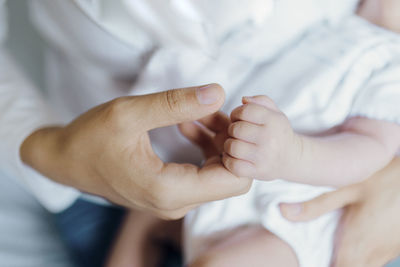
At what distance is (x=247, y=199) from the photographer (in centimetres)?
59

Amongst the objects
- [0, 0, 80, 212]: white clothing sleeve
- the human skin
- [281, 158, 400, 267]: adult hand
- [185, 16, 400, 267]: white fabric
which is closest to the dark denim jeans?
[0, 0, 80, 212]: white clothing sleeve

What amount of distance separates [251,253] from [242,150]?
7.0 inches

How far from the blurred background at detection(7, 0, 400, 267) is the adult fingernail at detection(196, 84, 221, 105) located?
86 centimetres

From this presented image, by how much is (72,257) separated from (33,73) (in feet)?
2.14

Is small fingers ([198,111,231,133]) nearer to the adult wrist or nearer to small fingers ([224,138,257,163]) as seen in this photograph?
small fingers ([224,138,257,163])

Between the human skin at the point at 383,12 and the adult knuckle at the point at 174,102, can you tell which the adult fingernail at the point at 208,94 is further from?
the human skin at the point at 383,12

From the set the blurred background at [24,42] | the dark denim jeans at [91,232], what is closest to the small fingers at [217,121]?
the dark denim jeans at [91,232]

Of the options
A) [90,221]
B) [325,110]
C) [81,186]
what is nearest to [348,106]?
[325,110]

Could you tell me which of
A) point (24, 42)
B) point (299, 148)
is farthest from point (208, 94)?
point (24, 42)

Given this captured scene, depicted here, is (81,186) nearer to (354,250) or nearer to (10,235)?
(10,235)

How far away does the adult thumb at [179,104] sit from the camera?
40cm

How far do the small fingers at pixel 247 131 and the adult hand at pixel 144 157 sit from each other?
0.04 m

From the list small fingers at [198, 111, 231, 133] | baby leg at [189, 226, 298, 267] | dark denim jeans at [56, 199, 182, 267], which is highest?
small fingers at [198, 111, 231, 133]

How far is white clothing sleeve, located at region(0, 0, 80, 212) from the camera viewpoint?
648 millimetres
